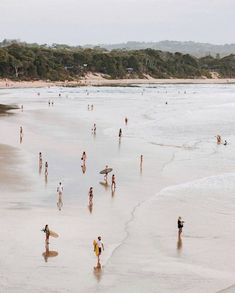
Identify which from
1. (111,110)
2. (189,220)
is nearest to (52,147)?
(189,220)

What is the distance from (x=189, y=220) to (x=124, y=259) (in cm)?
460

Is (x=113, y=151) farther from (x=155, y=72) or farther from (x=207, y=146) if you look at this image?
(x=155, y=72)

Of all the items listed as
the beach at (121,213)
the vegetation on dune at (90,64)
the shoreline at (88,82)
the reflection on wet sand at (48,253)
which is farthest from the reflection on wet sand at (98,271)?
the vegetation on dune at (90,64)

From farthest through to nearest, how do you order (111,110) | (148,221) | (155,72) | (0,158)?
(155,72) → (111,110) → (0,158) → (148,221)

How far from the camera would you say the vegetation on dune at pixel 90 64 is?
122 metres

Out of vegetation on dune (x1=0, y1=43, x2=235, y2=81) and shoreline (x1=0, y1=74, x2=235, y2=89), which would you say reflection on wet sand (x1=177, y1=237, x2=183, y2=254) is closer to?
shoreline (x1=0, y1=74, x2=235, y2=89)

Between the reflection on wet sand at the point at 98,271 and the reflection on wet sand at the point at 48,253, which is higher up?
the reflection on wet sand at the point at 48,253

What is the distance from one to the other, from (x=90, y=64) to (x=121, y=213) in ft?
419

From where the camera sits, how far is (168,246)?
1609cm

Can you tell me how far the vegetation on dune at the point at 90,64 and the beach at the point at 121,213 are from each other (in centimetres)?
8323

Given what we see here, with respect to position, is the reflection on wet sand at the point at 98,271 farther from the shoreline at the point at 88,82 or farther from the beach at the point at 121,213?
the shoreline at the point at 88,82

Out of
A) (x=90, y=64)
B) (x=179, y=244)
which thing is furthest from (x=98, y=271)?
(x=90, y=64)

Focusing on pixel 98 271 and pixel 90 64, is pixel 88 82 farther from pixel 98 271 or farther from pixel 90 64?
pixel 98 271

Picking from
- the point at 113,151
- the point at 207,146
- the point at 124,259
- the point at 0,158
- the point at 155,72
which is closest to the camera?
the point at 124,259
